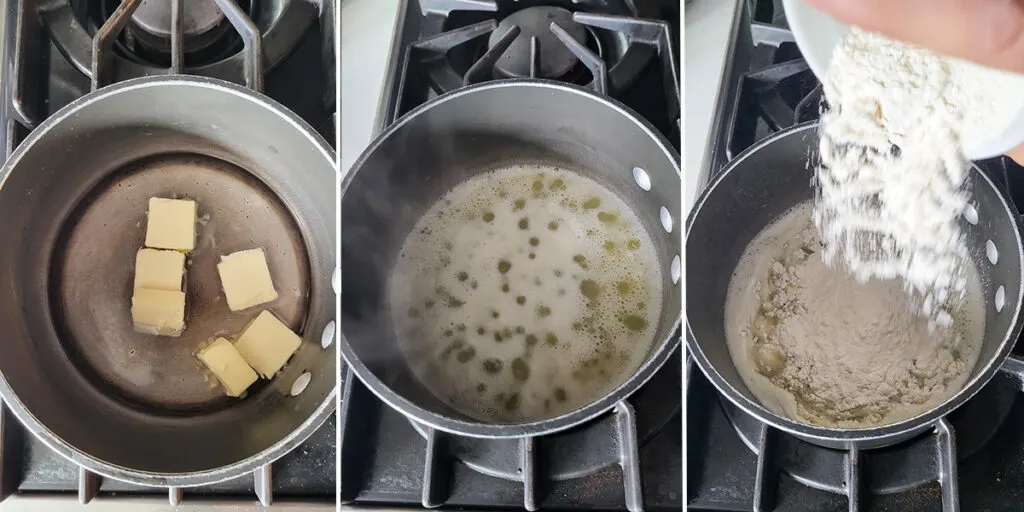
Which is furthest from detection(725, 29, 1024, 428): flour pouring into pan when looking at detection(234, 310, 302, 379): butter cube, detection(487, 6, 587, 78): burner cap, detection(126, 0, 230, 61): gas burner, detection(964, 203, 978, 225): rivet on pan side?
detection(126, 0, 230, 61): gas burner

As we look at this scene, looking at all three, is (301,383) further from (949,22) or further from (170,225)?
(949,22)

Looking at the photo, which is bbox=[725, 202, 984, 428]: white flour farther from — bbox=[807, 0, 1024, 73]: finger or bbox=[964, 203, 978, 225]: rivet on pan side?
bbox=[807, 0, 1024, 73]: finger

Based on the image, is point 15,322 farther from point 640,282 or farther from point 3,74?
point 640,282

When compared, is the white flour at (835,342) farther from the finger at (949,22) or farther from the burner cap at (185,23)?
the burner cap at (185,23)

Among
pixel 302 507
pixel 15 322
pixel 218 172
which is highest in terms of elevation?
pixel 218 172

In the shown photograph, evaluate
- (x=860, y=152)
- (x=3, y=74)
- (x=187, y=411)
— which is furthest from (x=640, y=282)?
(x=3, y=74)
